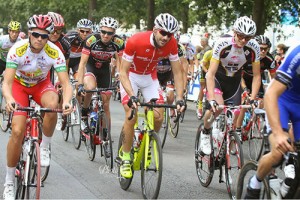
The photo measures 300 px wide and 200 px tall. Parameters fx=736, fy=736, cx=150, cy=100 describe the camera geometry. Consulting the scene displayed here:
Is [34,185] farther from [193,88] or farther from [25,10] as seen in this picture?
[25,10]

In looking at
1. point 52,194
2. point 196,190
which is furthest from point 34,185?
point 196,190

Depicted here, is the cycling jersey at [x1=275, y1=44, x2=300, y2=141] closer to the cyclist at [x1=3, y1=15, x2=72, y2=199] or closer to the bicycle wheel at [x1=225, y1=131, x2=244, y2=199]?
the bicycle wheel at [x1=225, y1=131, x2=244, y2=199]

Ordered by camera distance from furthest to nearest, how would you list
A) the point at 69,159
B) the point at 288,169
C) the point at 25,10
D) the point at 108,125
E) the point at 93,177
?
the point at 25,10 → the point at 69,159 → the point at 108,125 → the point at 93,177 → the point at 288,169

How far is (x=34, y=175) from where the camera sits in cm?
680

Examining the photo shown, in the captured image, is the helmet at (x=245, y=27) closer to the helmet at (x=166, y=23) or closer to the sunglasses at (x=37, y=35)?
the helmet at (x=166, y=23)

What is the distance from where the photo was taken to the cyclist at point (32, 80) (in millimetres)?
7191

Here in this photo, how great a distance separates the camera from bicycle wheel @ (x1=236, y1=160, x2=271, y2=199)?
18.5 feet

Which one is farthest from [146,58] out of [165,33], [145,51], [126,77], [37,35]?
[37,35]

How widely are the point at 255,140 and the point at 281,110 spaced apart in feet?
16.8

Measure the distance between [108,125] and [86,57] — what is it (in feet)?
4.03

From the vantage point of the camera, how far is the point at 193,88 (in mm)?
21703

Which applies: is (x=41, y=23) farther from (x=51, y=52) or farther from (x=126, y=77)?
(x=126, y=77)

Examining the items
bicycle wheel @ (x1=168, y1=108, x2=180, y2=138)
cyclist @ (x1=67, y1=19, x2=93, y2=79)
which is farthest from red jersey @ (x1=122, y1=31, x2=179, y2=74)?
bicycle wheel @ (x1=168, y1=108, x2=180, y2=138)

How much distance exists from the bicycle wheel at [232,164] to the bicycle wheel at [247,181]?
1.43 m
